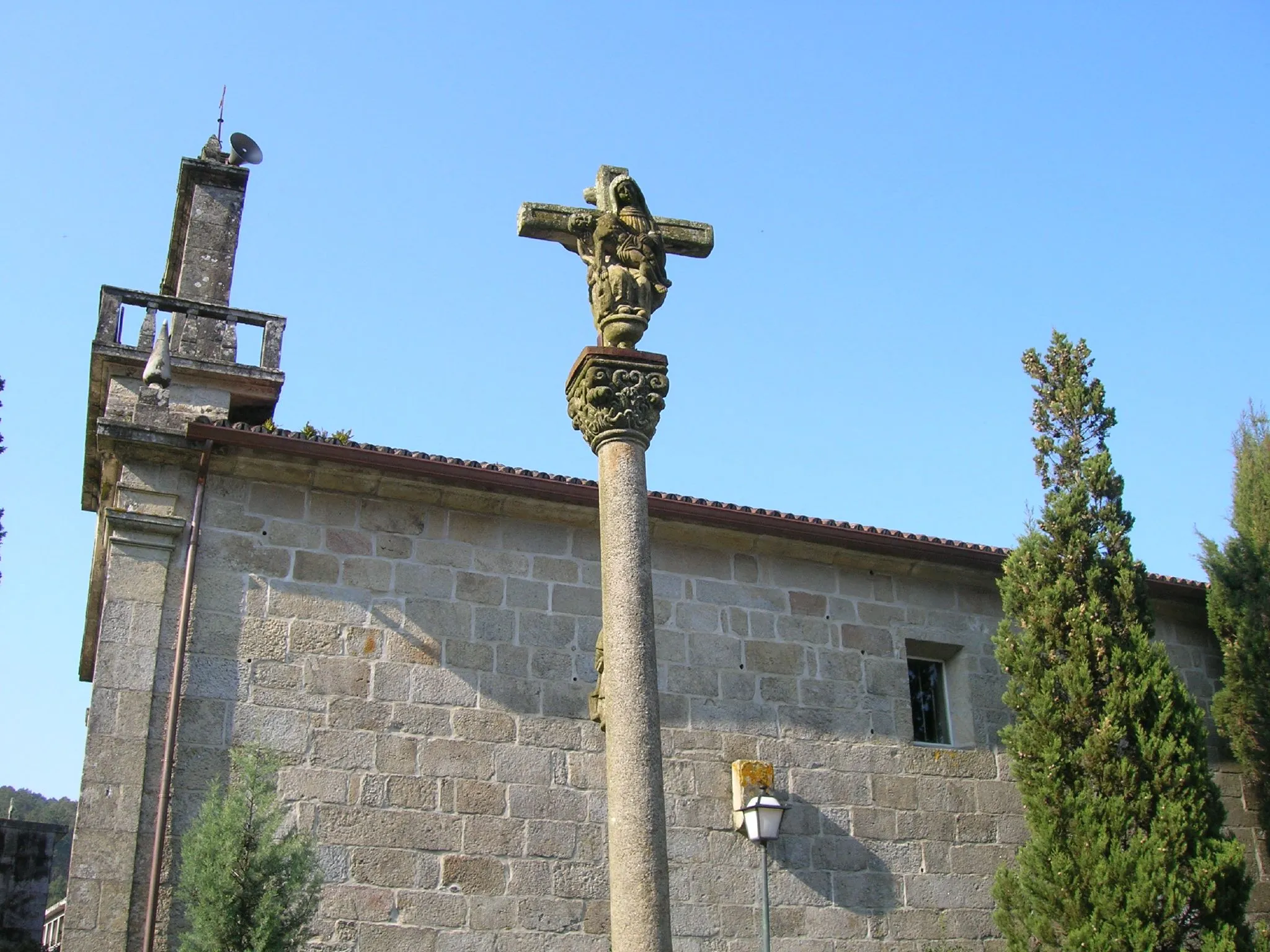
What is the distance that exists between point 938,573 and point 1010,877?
2743 millimetres

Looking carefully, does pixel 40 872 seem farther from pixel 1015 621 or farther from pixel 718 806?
pixel 1015 621

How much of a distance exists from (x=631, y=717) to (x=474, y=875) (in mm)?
3619

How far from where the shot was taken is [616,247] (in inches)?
291

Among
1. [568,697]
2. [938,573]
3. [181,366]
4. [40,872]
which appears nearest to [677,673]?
[568,697]

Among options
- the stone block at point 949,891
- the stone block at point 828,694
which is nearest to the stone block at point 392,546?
the stone block at point 828,694

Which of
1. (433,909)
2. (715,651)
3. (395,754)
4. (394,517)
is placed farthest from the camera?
(715,651)

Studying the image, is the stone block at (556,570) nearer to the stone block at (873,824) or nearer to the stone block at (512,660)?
the stone block at (512,660)

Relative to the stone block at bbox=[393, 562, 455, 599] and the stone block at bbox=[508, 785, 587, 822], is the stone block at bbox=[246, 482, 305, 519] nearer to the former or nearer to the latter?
the stone block at bbox=[393, 562, 455, 599]

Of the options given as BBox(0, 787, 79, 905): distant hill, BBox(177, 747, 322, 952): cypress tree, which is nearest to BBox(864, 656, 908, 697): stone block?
BBox(177, 747, 322, 952): cypress tree

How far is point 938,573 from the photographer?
1173cm

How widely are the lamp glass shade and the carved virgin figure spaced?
4.05 meters

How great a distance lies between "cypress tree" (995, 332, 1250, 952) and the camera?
30.9 feet

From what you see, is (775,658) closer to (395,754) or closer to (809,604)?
(809,604)

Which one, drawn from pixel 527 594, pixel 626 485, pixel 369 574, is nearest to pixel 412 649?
pixel 369 574
